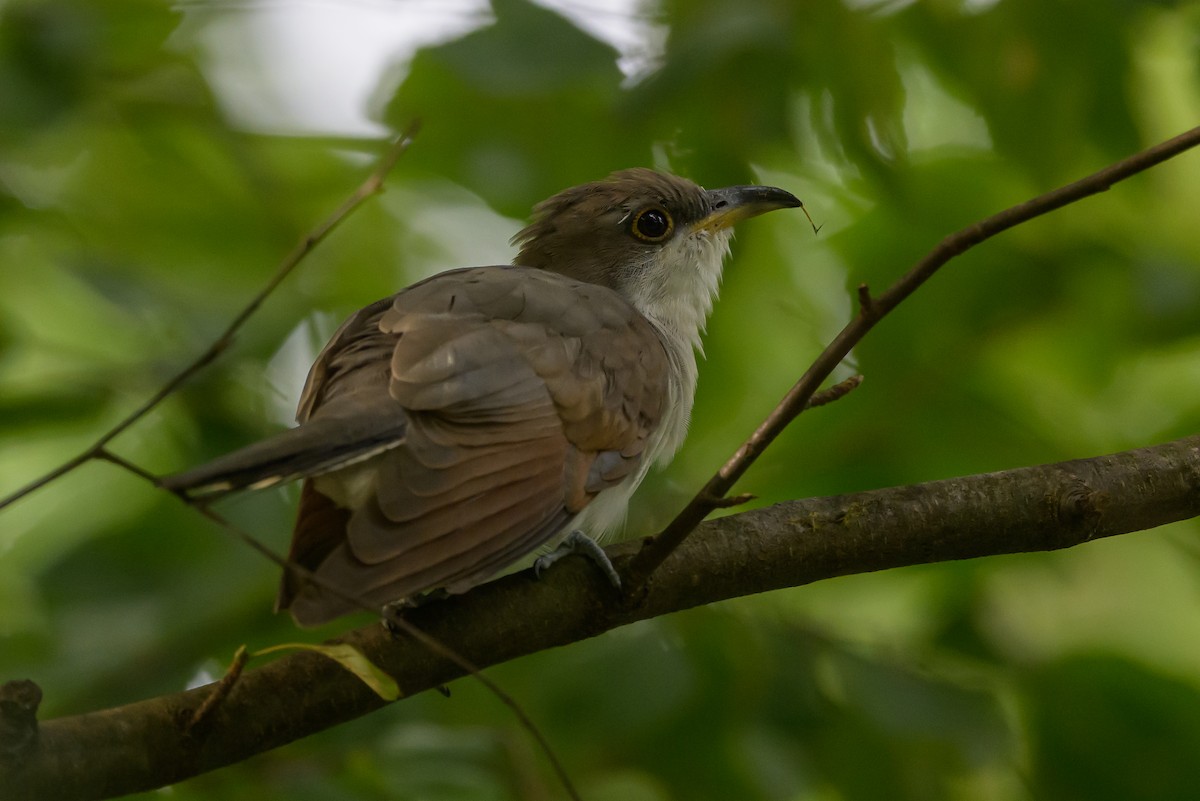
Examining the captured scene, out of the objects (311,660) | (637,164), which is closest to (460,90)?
(637,164)

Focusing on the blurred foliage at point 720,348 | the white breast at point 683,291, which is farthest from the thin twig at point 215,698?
the white breast at point 683,291

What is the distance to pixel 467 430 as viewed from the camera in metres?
2.83

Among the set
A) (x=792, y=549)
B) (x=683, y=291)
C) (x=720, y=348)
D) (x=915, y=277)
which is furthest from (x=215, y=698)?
(x=683, y=291)

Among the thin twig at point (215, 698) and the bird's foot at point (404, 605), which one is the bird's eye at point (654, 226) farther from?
the thin twig at point (215, 698)

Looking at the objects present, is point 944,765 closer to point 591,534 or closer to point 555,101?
point 591,534

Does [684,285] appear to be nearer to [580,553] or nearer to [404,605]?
[580,553]

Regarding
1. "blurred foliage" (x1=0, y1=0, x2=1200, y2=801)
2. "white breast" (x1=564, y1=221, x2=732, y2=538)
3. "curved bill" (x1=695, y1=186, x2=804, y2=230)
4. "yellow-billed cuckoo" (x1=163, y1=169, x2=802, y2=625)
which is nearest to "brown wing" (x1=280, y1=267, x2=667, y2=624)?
"yellow-billed cuckoo" (x1=163, y1=169, x2=802, y2=625)

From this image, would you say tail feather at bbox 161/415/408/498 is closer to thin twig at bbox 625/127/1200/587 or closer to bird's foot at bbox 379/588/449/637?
bird's foot at bbox 379/588/449/637

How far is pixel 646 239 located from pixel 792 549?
1.91 meters

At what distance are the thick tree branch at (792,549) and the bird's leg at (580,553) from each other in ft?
0.10

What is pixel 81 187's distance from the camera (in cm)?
447

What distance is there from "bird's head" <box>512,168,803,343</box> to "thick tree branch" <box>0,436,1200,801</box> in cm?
163

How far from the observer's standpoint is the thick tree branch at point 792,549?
2639mm

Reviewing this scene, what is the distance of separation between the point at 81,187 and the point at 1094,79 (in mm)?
3463
